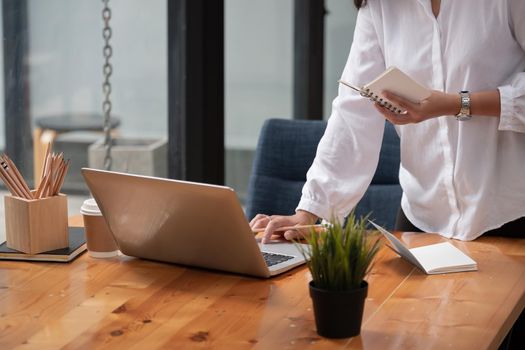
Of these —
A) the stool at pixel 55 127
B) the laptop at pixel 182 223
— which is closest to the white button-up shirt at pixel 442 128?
the laptop at pixel 182 223

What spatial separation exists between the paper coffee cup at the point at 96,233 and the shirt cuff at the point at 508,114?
0.86 metres

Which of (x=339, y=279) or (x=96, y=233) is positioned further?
(x=96, y=233)

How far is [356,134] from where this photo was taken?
225cm

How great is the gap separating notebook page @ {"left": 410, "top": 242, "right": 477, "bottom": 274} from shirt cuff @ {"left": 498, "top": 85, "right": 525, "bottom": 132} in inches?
11.2

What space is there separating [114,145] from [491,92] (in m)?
1.67

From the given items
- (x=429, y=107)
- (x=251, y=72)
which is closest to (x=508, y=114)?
(x=429, y=107)

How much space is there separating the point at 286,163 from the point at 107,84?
0.80m

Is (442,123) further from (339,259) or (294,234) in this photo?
(339,259)

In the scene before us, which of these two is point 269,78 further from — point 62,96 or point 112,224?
point 112,224

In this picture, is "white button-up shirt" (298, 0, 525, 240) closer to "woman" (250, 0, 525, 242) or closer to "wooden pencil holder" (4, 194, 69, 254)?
"woman" (250, 0, 525, 242)

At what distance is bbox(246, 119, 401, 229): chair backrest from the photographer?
2.72m

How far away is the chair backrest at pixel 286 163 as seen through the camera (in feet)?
8.91

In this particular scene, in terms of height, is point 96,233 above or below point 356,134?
below

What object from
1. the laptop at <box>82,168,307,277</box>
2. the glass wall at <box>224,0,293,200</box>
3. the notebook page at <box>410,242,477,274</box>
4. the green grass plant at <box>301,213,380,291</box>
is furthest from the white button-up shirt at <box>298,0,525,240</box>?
the glass wall at <box>224,0,293,200</box>
